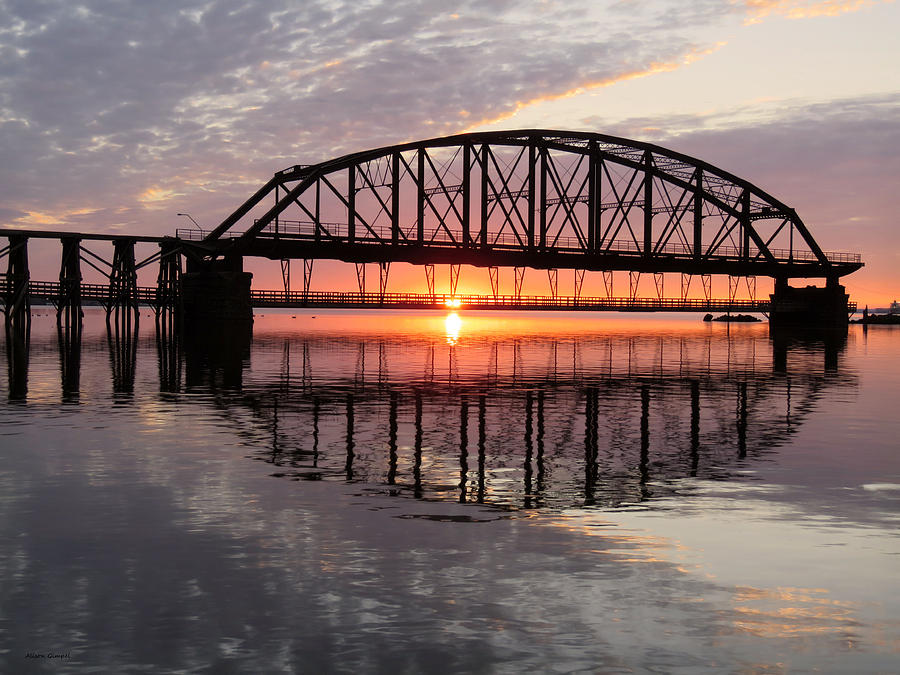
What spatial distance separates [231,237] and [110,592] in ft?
268

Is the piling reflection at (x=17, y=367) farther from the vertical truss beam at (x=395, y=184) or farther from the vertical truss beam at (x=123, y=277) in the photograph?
the vertical truss beam at (x=395, y=184)

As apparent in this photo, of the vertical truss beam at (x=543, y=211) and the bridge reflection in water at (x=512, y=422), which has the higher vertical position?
the vertical truss beam at (x=543, y=211)

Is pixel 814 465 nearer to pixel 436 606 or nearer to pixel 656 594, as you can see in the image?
pixel 656 594

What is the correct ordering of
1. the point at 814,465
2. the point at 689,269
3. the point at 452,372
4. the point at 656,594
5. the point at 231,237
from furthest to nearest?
the point at 689,269, the point at 231,237, the point at 452,372, the point at 814,465, the point at 656,594

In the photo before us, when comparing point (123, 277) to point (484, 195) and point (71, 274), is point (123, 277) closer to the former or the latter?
point (71, 274)

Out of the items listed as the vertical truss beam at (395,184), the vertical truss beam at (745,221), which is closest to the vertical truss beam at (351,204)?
the vertical truss beam at (395,184)

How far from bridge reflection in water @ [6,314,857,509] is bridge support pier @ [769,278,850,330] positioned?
8580 centimetres

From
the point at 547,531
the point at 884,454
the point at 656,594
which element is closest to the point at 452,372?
the point at 884,454

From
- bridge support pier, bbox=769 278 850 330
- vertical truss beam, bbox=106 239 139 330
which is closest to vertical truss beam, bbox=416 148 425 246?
vertical truss beam, bbox=106 239 139 330

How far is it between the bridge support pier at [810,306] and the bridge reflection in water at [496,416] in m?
85.8

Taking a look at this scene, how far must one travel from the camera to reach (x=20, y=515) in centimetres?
1271

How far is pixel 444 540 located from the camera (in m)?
11.7

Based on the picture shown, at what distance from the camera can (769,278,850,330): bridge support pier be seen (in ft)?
432

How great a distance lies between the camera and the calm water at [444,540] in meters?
8.12
